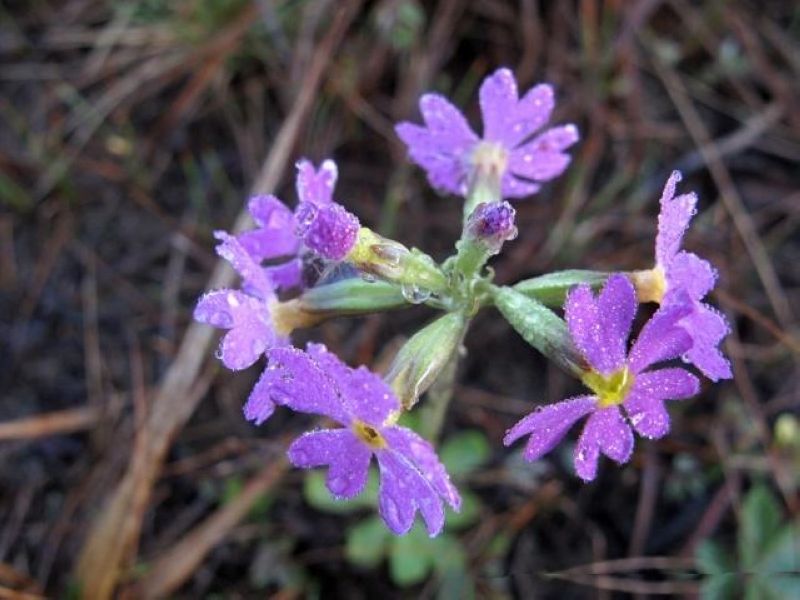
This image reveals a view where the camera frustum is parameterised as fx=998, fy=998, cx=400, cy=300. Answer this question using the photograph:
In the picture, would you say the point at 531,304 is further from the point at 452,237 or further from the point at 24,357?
the point at 24,357

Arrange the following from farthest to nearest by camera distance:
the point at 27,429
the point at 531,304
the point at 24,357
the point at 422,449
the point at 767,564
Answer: the point at 24,357
the point at 27,429
the point at 767,564
the point at 531,304
the point at 422,449

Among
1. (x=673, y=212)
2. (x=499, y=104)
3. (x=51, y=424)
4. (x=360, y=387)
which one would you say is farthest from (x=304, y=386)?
(x=51, y=424)

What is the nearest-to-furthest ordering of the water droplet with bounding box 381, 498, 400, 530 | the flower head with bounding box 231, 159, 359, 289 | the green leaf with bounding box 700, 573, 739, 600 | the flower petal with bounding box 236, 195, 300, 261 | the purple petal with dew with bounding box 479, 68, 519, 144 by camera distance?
the water droplet with bounding box 381, 498, 400, 530 → the flower head with bounding box 231, 159, 359, 289 → the flower petal with bounding box 236, 195, 300, 261 → the purple petal with dew with bounding box 479, 68, 519, 144 → the green leaf with bounding box 700, 573, 739, 600

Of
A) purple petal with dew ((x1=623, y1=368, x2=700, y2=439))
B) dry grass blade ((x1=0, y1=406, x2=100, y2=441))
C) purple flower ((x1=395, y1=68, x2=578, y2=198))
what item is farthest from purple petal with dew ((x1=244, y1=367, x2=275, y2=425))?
dry grass blade ((x1=0, y1=406, x2=100, y2=441))

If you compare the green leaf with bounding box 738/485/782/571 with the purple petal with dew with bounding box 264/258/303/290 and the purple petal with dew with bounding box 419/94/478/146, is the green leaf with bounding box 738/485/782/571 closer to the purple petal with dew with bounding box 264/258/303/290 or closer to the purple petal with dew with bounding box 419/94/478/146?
the purple petal with dew with bounding box 419/94/478/146

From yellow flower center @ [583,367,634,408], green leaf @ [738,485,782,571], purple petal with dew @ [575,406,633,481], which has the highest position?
yellow flower center @ [583,367,634,408]

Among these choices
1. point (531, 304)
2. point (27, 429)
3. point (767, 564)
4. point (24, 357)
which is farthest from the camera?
point (24, 357)

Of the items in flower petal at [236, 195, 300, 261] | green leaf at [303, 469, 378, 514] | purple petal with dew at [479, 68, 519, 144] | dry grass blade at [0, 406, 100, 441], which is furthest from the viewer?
dry grass blade at [0, 406, 100, 441]

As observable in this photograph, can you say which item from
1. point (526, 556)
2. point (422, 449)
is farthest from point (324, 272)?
point (526, 556)
